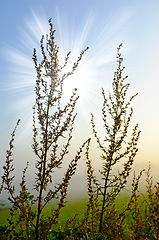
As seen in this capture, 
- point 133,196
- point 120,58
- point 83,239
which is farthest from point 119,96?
point 83,239

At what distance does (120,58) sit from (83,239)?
465cm

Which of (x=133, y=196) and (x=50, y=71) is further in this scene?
(x=50, y=71)

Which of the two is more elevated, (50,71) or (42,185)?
(50,71)

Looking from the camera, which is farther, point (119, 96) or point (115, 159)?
point (119, 96)

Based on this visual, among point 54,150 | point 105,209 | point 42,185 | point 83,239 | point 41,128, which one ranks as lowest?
point 83,239

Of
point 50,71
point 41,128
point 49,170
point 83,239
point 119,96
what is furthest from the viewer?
point 119,96

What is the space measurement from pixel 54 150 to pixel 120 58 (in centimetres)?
328

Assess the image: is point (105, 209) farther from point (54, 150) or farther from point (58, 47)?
point (58, 47)

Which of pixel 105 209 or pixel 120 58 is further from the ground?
pixel 120 58

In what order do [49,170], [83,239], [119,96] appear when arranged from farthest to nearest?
1. [119,96]
2. [49,170]
3. [83,239]

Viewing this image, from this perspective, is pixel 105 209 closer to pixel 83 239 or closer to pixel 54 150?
pixel 83 239

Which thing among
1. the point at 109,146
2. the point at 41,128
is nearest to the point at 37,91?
the point at 41,128

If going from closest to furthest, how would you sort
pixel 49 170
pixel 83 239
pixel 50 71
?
pixel 83 239
pixel 49 170
pixel 50 71

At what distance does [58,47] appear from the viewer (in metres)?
5.16
